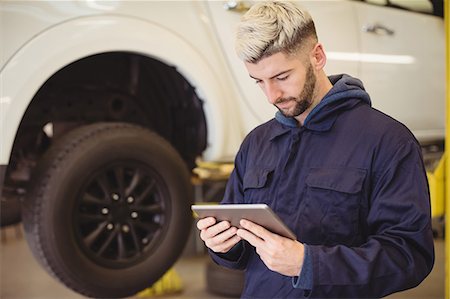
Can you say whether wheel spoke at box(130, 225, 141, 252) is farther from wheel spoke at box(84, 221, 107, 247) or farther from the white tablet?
the white tablet

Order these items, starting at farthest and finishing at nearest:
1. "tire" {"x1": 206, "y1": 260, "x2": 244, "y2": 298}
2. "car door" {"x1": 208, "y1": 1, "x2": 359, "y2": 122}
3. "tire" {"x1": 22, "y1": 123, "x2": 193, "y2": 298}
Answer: "tire" {"x1": 206, "y1": 260, "x2": 244, "y2": 298} < "car door" {"x1": 208, "y1": 1, "x2": 359, "y2": 122} < "tire" {"x1": 22, "y1": 123, "x2": 193, "y2": 298}

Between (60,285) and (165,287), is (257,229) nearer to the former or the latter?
(165,287)

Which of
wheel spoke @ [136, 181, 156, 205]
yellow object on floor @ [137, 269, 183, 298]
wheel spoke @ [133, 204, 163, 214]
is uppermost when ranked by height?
wheel spoke @ [136, 181, 156, 205]

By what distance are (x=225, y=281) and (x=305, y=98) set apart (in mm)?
2314

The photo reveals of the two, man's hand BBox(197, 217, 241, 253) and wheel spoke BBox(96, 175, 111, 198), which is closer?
man's hand BBox(197, 217, 241, 253)

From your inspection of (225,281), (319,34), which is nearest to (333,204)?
(319,34)

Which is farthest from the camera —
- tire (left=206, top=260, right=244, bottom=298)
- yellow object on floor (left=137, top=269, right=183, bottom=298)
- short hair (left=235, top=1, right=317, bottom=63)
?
yellow object on floor (left=137, top=269, right=183, bottom=298)

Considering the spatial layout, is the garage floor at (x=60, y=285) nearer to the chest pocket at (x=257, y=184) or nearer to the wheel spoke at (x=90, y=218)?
the wheel spoke at (x=90, y=218)

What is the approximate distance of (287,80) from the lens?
1408 mm

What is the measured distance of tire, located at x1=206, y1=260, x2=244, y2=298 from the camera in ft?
11.5

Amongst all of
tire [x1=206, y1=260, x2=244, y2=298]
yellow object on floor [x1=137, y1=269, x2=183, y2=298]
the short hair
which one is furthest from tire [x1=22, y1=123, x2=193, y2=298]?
the short hair

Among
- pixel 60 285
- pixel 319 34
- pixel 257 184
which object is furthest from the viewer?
pixel 60 285

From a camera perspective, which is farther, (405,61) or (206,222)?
(405,61)

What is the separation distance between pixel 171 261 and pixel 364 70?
1.30 metres
